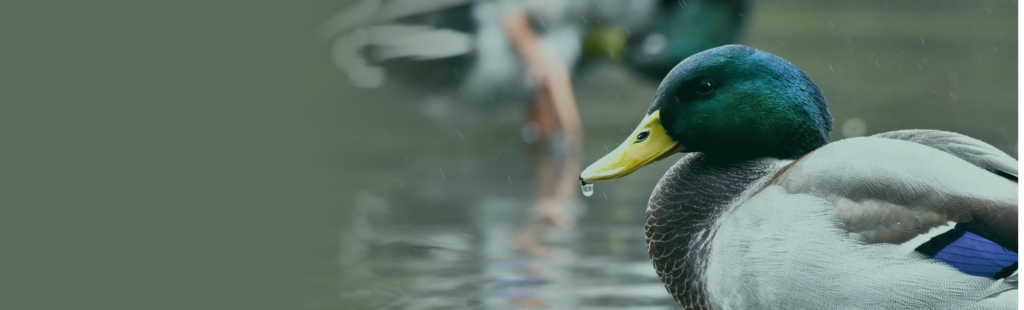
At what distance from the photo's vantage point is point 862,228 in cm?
300

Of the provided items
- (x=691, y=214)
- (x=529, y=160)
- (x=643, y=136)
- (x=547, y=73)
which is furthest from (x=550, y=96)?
(x=691, y=214)

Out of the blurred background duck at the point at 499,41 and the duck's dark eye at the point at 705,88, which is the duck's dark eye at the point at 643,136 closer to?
the duck's dark eye at the point at 705,88

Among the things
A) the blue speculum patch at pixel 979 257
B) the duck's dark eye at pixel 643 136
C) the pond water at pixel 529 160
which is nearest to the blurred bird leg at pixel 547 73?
the pond water at pixel 529 160

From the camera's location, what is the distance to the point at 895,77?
10.8 metres

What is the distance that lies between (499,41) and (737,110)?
498cm

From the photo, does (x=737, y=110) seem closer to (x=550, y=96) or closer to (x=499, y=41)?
(x=499, y=41)

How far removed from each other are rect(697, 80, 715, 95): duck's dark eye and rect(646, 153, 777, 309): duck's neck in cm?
18

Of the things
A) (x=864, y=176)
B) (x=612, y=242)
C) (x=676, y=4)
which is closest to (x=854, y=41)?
(x=676, y=4)

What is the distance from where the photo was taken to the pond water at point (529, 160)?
4.42 metres

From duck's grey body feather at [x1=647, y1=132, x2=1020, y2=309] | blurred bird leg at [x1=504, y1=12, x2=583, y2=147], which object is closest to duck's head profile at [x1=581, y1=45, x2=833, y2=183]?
duck's grey body feather at [x1=647, y1=132, x2=1020, y2=309]

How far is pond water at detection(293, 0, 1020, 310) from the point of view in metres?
4.42

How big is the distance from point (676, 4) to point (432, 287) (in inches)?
Result: 198

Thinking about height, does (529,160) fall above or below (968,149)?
above

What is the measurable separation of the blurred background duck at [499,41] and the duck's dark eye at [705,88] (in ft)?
15.3
